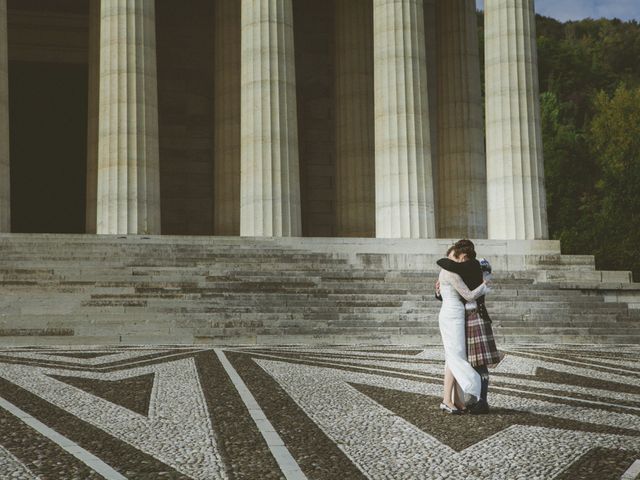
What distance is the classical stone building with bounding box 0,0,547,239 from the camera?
99.9ft

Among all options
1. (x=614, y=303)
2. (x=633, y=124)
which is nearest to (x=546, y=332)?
(x=614, y=303)

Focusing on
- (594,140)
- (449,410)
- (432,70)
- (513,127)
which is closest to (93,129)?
(513,127)

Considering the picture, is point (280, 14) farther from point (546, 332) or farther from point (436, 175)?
point (546, 332)

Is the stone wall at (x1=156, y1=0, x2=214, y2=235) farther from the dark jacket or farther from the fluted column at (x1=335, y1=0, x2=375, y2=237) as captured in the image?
the dark jacket

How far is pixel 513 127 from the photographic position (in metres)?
32.6

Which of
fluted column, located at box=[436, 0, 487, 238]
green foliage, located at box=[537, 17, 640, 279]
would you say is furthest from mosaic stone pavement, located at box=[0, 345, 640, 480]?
green foliage, located at box=[537, 17, 640, 279]

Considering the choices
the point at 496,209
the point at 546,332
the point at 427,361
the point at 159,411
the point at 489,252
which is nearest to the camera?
the point at 159,411

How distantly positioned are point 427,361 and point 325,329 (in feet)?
18.7

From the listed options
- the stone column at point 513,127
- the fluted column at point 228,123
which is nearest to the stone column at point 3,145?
the fluted column at point 228,123

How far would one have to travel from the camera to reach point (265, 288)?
23.8 metres

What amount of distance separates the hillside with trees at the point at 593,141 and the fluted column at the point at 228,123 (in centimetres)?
2037

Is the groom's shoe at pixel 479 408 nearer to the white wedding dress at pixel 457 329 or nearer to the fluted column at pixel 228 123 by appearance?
the white wedding dress at pixel 457 329

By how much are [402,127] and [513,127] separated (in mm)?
4434

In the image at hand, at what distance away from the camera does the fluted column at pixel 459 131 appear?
3800cm
